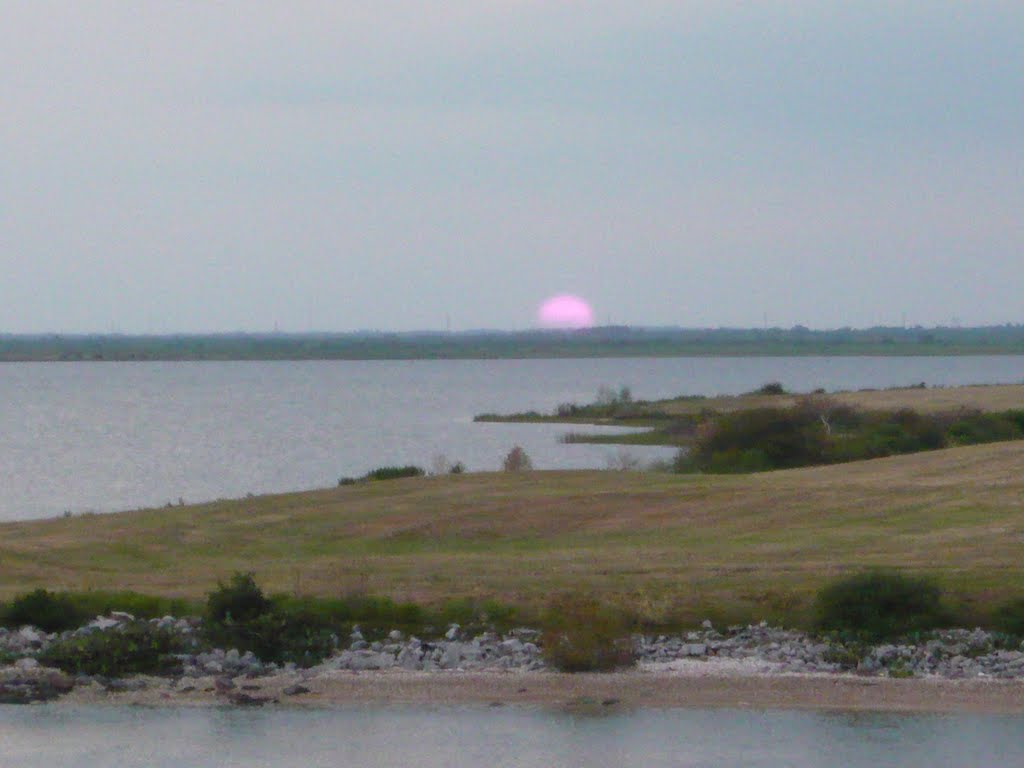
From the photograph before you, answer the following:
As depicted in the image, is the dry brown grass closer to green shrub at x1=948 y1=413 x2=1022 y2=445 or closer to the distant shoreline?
green shrub at x1=948 y1=413 x2=1022 y2=445

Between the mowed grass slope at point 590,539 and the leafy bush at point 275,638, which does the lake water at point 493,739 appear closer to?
the leafy bush at point 275,638

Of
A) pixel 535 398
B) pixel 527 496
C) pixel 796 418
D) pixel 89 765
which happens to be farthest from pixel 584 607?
pixel 535 398

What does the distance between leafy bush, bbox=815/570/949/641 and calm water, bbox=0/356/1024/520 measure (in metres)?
26.3

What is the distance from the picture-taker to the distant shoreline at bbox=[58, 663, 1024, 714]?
1730cm

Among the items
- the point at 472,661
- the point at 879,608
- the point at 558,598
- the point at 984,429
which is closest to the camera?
the point at 472,661

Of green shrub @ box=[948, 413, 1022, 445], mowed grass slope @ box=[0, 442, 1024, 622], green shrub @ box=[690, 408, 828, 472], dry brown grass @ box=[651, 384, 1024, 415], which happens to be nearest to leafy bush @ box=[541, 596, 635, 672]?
mowed grass slope @ box=[0, 442, 1024, 622]

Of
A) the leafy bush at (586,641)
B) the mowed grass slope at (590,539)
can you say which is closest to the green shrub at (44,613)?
the mowed grass slope at (590,539)

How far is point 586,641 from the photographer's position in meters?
18.8

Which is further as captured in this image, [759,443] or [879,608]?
[759,443]

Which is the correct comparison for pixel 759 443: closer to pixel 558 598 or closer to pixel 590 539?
pixel 590 539

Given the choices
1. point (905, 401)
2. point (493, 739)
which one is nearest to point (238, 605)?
point (493, 739)

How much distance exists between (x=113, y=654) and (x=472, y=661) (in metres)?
4.12

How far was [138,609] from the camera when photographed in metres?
21.0

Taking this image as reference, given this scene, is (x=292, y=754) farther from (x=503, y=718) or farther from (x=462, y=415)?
(x=462, y=415)
